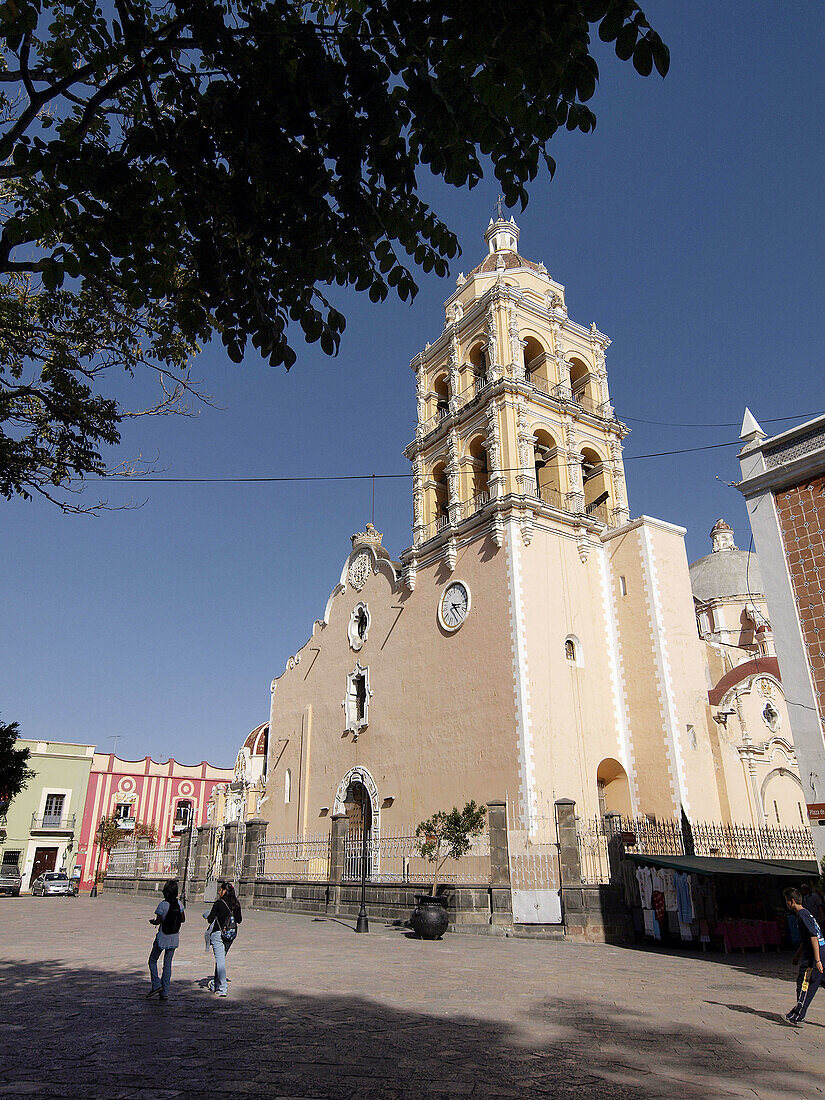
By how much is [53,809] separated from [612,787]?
31.9 metres

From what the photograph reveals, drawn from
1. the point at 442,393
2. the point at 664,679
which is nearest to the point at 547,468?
the point at 442,393

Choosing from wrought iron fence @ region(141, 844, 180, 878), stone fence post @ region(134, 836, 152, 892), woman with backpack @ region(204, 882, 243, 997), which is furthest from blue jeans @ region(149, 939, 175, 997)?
stone fence post @ region(134, 836, 152, 892)

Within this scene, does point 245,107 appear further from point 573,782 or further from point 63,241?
point 573,782

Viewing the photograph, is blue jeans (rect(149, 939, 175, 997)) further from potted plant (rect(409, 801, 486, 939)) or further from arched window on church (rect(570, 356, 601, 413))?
arched window on church (rect(570, 356, 601, 413))

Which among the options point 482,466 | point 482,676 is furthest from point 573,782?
point 482,466

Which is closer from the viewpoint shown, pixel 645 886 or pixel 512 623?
pixel 645 886

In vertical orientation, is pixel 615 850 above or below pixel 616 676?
below

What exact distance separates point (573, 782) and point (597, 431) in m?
11.8

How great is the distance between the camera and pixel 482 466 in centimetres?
2428

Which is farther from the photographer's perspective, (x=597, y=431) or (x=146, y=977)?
(x=597, y=431)

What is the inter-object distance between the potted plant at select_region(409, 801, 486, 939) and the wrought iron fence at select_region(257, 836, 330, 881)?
4.70 metres

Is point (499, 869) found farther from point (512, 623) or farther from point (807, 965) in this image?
point (807, 965)

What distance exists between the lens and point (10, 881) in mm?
35406

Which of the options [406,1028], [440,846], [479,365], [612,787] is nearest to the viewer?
[406,1028]
